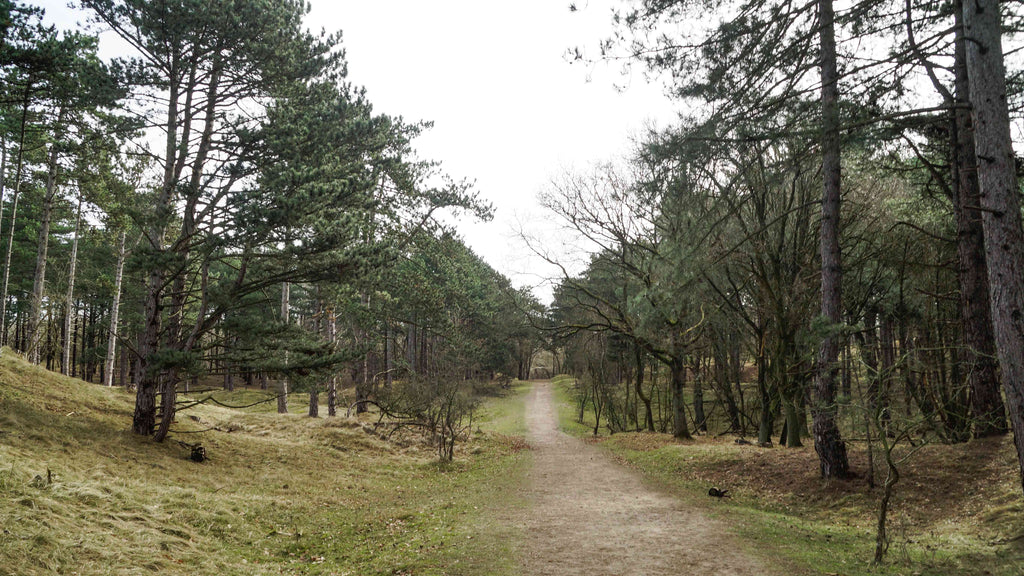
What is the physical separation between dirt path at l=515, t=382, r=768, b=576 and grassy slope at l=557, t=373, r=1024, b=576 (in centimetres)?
63

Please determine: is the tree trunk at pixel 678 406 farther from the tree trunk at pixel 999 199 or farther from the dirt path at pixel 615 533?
the tree trunk at pixel 999 199

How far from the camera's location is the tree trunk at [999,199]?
18.2 ft

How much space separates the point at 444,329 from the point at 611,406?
34.3ft

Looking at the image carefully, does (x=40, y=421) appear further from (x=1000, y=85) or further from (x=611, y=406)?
(x=611, y=406)

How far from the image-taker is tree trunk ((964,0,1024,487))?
5.55 metres

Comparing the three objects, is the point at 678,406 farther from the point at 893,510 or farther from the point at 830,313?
the point at 893,510

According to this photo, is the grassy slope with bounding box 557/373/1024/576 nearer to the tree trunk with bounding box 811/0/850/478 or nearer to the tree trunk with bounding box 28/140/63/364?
the tree trunk with bounding box 811/0/850/478

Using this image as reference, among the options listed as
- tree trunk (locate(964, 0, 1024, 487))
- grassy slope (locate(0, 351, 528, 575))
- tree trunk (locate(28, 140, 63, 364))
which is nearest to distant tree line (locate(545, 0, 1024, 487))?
tree trunk (locate(964, 0, 1024, 487))

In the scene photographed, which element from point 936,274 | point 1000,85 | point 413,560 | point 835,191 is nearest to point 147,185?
point 413,560

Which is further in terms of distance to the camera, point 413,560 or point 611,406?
point 611,406

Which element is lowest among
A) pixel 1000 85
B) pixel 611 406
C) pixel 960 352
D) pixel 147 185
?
pixel 611 406

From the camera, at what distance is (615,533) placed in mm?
7496

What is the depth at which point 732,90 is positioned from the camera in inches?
322

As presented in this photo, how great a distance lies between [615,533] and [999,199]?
5956 mm
